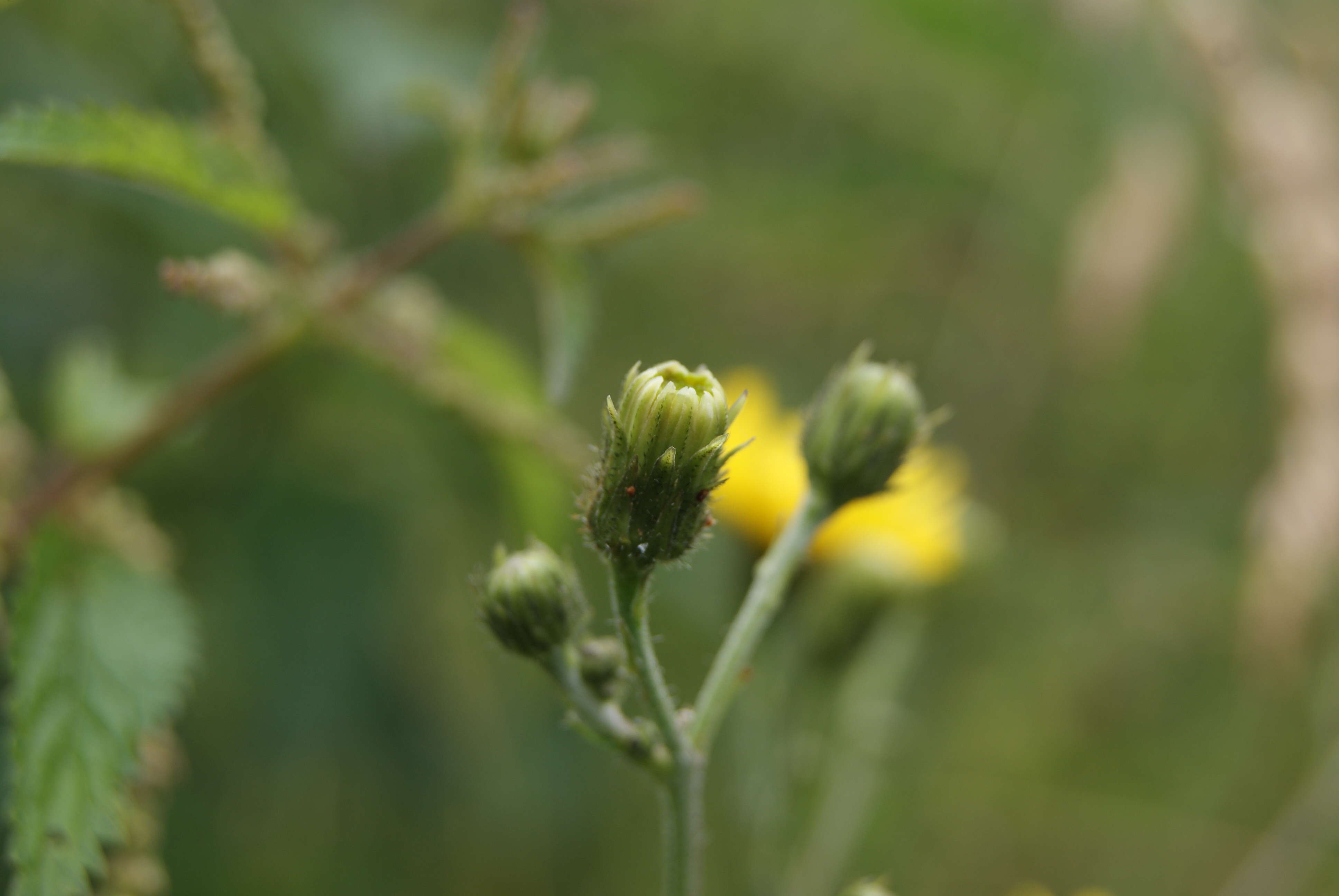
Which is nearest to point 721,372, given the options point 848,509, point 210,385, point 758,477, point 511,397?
point 758,477

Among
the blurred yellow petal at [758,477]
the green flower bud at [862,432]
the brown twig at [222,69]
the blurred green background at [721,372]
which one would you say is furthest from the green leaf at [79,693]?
the blurred yellow petal at [758,477]

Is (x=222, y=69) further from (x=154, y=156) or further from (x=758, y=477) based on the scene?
(x=758, y=477)

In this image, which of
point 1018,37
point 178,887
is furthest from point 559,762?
point 1018,37

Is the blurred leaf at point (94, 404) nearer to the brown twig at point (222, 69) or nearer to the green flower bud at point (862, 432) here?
the brown twig at point (222, 69)

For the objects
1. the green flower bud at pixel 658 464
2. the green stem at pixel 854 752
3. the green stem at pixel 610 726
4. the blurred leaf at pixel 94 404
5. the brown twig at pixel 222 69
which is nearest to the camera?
the green flower bud at pixel 658 464

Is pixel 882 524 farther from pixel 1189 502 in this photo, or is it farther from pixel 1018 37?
pixel 1189 502

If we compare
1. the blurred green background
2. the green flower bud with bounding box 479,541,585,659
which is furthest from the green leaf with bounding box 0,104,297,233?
the green flower bud with bounding box 479,541,585,659
